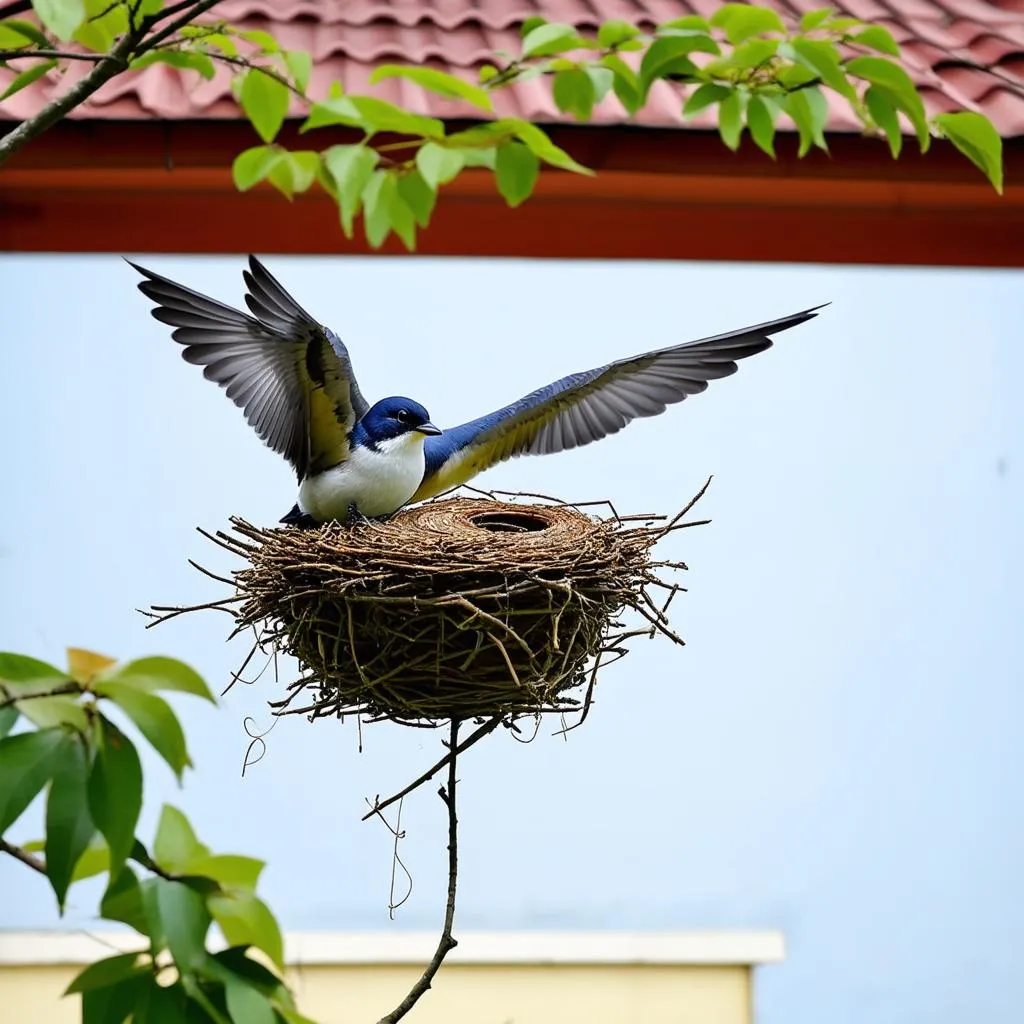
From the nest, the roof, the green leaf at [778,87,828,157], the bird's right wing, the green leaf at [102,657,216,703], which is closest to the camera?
the green leaf at [102,657,216,703]

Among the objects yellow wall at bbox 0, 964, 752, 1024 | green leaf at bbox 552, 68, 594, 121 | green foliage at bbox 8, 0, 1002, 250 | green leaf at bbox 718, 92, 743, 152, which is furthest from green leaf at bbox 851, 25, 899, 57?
yellow wall at bbox 0, 964, 752, 1024

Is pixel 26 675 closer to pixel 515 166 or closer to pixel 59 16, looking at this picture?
pixel 59 16

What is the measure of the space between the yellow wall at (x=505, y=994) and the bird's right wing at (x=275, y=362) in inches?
69.7

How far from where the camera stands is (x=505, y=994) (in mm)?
3527

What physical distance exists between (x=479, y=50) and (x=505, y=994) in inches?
85.9

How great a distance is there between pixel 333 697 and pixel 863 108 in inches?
35.9

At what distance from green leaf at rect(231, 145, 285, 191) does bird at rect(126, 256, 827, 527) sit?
0.53 meters

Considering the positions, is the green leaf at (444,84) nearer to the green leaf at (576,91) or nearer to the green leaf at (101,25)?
the green leaf at (576,91)

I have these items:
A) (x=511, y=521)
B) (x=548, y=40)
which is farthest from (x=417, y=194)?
(x=511, y=521)

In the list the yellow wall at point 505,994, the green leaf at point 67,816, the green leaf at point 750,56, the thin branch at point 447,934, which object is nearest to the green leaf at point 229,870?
the green leaf at point 67,816

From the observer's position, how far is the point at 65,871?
84 cm

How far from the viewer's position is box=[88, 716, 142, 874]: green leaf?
83 centimetres

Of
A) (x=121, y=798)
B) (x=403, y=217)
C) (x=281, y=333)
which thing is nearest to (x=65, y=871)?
(x=121, y=798)

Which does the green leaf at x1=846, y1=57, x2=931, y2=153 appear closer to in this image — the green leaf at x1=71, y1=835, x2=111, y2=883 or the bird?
the bird
